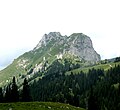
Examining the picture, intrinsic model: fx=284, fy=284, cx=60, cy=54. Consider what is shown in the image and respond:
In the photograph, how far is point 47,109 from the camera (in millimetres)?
61281

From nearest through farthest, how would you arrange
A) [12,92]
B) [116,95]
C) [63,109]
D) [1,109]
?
[1,109] → [63,109] → [12,92] → [116,95]

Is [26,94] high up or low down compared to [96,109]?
up

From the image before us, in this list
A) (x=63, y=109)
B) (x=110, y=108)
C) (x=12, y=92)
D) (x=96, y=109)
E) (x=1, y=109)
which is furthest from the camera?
(x=110, y=108)

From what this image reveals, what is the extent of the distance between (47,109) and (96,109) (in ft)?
93.1

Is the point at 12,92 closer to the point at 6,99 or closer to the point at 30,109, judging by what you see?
the point at 6,99

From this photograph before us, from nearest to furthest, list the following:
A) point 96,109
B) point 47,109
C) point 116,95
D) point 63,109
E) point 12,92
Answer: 1. point 47,109
2. point 63,109
3. point 96,109
4. point 12,92
5. point 116,95

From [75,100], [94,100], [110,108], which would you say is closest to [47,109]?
[94,100]

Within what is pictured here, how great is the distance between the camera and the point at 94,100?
85875mm

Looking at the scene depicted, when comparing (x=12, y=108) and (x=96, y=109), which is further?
(x=96, y=109)

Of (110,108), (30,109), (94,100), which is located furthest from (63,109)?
(110,108)

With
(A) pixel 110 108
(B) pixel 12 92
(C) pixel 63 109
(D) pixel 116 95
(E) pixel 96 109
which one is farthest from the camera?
(D) pixel 116 95

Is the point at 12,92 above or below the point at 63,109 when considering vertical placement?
above

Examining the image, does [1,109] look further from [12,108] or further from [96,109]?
[96,109]

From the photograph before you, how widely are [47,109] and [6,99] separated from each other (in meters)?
41.2
